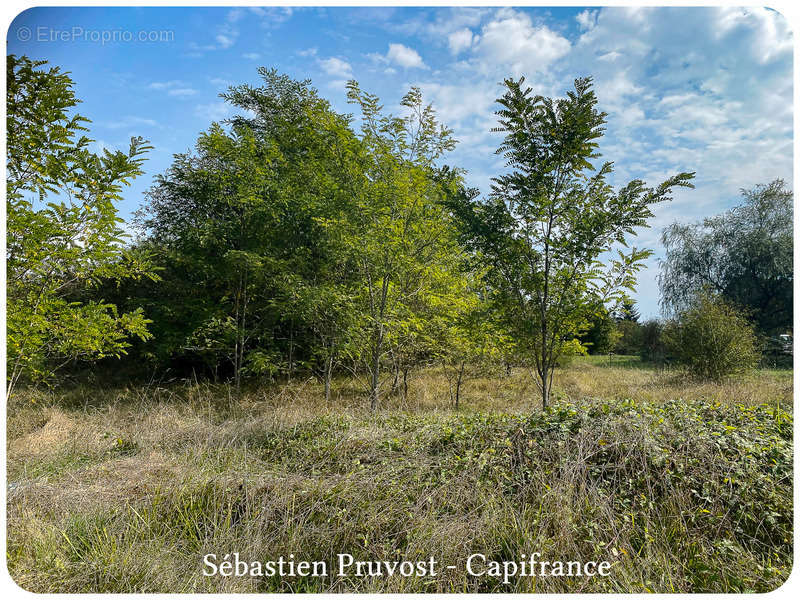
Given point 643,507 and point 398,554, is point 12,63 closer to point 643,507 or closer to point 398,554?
point 398,554

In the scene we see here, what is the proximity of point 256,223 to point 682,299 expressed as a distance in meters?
15.8

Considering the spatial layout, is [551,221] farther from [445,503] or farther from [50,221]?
[50,221]

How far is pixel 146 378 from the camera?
10.8m

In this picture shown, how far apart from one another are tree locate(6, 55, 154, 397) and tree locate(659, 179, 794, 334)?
16.0 m

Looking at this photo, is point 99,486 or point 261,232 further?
point 261,232

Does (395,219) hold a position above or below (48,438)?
above

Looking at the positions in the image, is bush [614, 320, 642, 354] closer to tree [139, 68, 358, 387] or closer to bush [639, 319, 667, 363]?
bush [639, 319, 667, 363]

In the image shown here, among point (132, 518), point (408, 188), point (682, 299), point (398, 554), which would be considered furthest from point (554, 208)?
point (682, 299)

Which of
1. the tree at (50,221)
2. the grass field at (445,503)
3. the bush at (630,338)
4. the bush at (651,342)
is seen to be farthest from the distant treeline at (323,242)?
the bush at (630,338)

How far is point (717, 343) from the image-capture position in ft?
33.3

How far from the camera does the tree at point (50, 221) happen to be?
4152 millimetres

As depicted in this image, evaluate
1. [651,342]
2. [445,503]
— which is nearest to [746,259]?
[651,342]

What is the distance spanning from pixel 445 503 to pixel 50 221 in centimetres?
471

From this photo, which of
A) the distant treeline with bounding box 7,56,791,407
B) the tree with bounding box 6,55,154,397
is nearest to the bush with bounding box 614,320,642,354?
the distant treeline with bounding box 7,56,791,407
